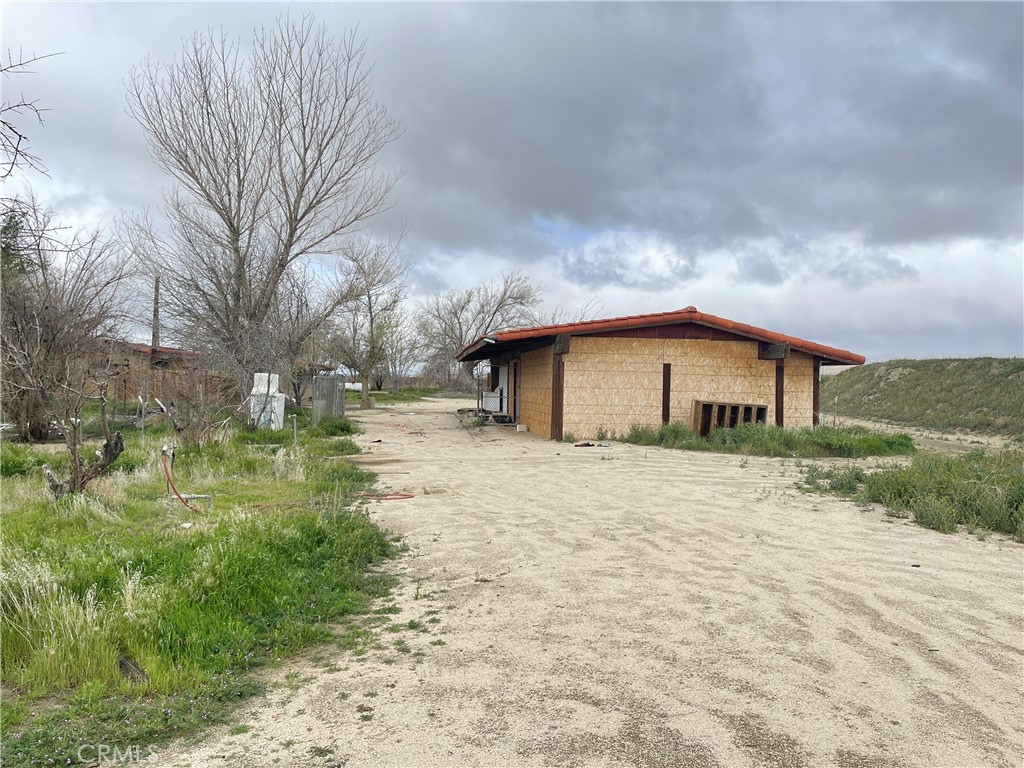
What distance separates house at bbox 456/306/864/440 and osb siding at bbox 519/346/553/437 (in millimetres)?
284

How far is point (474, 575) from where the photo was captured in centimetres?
525

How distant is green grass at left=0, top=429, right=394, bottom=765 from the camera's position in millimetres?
3039

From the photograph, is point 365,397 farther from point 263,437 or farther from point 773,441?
point 773,441

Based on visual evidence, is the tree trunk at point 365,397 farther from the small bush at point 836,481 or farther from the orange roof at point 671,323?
the small bush at point 836,481

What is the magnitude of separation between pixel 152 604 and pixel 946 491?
8.65 metres

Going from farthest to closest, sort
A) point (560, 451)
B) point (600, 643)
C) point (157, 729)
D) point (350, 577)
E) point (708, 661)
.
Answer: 1. point (560, 451)
2. point (350, 577)
3. point (600, 643)
4. point (708, 661)
5. point (157, 729)

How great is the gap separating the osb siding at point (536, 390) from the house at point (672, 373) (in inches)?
11.2

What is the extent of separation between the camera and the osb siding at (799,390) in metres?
16.6

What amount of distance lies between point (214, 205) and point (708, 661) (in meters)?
21.8

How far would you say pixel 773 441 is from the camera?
555 inches

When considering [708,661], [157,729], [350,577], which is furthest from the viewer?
[350,577]

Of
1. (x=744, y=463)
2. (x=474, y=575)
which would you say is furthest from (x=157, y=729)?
(x=744, y=463)

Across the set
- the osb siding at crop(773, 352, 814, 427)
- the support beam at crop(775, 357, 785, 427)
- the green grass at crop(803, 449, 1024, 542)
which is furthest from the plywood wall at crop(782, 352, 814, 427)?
the green grass at crop(803, 449, 1024, 542)

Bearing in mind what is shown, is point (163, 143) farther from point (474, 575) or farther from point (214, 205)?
point (474, 575)
